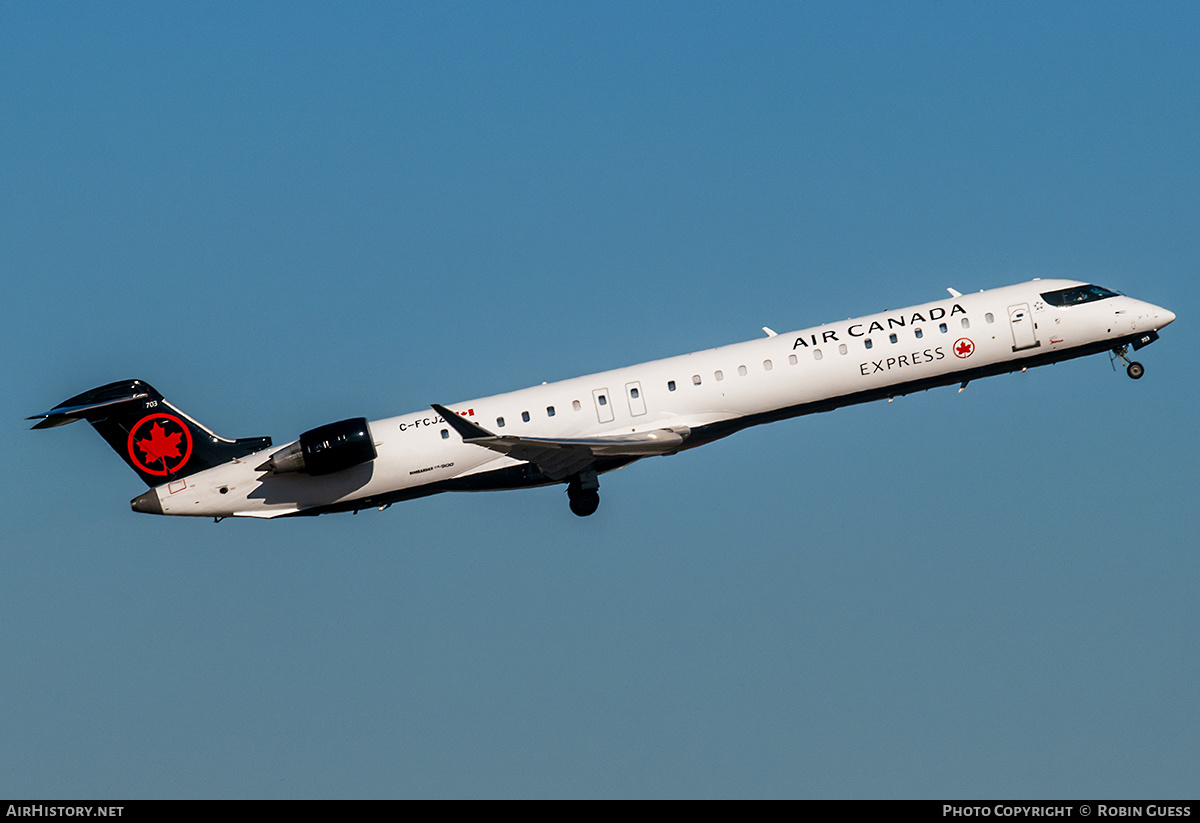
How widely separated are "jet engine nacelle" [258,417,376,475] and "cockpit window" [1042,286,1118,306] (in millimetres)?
16840

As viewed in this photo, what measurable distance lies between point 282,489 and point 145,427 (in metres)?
3.89

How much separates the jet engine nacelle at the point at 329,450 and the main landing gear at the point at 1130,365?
1843 cm

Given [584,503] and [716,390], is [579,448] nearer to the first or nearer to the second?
[584,503]

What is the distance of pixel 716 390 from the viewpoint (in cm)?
3259

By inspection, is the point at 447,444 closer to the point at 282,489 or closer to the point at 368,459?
the point at 368,459

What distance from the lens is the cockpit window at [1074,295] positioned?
33156 mm

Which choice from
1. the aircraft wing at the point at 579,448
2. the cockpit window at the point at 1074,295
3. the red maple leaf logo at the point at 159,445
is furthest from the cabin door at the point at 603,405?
the cockpit window at the point at 1074,295

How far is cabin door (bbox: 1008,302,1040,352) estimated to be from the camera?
3294 cm

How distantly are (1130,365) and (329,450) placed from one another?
19.6 metres

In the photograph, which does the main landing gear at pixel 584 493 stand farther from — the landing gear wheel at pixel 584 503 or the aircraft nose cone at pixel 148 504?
the aircraft nose cone at pixel 148 504

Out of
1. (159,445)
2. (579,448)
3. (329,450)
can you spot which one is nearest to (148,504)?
(159,445)

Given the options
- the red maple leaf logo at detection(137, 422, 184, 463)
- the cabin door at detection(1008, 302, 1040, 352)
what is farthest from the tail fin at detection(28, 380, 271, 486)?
the cabin door at detection(1008, 302, 1040, 352)

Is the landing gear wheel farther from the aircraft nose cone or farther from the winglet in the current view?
the aircraft nose cone

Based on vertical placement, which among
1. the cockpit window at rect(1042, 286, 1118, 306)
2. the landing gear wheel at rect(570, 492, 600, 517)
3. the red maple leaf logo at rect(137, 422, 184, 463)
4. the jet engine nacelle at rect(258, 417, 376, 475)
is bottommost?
the landing gear wheel at rect(570, 492, 600, 517)
